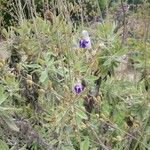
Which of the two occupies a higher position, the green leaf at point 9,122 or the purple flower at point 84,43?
the purple flower at point 84,43

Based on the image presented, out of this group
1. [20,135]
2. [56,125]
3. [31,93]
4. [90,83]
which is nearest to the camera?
[56,125]

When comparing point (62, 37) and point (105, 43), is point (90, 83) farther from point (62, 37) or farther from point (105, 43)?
point (62, 37)

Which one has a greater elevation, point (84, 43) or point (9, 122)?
point (84, 43)

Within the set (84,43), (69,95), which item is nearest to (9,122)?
(69,95)

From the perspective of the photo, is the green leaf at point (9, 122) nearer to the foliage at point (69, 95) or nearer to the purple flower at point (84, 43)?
the foliage at point (69, 95)

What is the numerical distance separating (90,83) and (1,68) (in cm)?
41

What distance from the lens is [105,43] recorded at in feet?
7.56

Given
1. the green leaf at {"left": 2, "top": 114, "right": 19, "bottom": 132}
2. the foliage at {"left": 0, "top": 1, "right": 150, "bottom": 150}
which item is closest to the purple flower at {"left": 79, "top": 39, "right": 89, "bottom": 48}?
the foliage at {"left": 0, "top": 1, "right": 150, "bottom": 150}

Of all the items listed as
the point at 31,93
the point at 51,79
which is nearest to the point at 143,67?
the point at 51,79

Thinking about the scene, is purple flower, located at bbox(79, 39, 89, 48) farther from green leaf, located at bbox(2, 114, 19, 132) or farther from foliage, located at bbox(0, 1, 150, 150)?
green leaf, located at bbox(2, 114, 19, 132)

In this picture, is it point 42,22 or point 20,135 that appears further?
point 42,22

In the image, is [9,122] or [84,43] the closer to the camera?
[9,122]

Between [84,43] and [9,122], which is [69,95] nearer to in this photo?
[9,122]

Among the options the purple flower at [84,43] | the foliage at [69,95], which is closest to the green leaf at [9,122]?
the foliage at [69,95]
